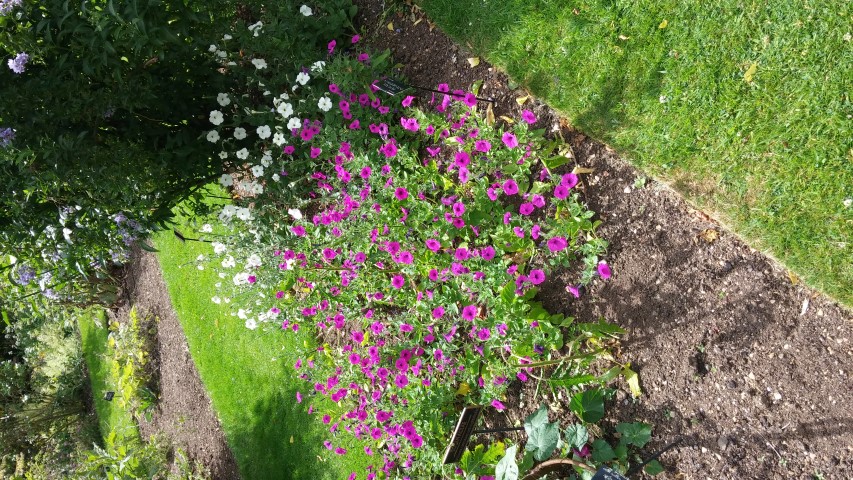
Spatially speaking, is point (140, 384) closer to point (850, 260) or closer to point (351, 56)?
point (351, 56)

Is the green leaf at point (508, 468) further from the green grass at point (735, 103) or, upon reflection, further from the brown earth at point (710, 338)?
the green grass at point (735, 103)

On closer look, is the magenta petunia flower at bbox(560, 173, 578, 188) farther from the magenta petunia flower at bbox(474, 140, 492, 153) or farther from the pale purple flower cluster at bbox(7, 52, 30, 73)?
the pale purple flower cluster at bbox(7, 52, 30, 73)

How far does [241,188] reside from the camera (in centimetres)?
478

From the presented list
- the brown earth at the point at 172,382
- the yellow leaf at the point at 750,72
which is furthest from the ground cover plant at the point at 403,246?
the brown earth at the point at 172,382

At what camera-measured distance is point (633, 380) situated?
8.34ft

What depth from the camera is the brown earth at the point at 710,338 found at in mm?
2137

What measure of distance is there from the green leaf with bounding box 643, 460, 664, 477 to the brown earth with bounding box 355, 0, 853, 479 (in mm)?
65

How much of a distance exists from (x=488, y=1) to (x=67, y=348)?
721 centimetres

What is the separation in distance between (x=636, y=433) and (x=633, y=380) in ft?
0.73

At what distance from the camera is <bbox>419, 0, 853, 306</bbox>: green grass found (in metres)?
2.21

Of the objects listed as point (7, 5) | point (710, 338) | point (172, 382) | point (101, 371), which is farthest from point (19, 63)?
point (101, 371)

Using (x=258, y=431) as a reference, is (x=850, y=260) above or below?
above

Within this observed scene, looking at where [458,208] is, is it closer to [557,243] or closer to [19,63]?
[557,243]

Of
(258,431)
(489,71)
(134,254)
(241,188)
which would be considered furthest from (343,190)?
(134,254)
